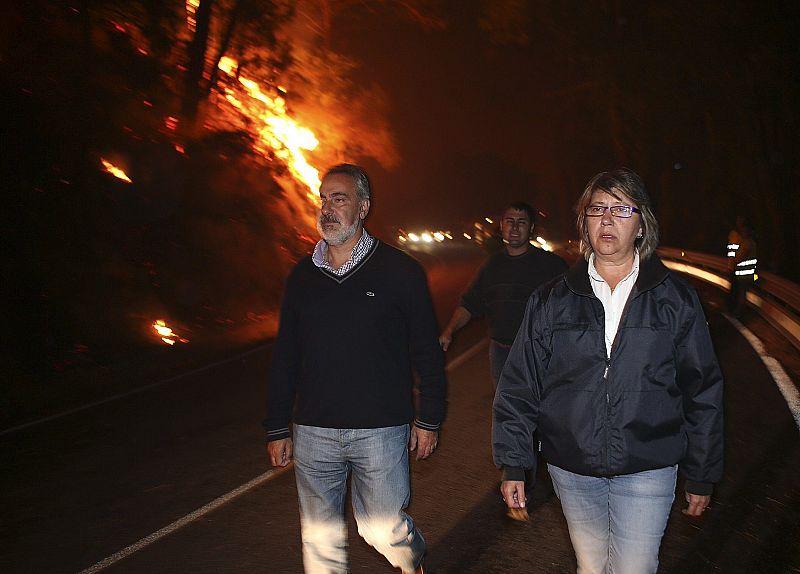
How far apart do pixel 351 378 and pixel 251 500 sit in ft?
8.68

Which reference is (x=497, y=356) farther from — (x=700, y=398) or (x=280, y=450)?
(x=700, y=398)

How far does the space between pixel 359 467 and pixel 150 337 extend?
41.9 feet

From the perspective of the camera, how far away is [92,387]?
35.3 feet

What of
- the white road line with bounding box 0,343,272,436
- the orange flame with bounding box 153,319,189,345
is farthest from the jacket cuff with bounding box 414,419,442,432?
the orange flame with bounding box 153,319,189,345

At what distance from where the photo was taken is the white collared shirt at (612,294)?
328 centimetres

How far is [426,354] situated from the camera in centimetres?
410

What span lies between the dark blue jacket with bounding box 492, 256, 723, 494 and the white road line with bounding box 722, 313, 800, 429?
204 inches

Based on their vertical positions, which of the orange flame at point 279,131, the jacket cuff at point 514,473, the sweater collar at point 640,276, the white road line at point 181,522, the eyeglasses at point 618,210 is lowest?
the white road line at point 181,522

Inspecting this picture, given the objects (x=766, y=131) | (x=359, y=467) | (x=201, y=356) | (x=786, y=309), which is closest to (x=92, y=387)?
(x=201, y=356)

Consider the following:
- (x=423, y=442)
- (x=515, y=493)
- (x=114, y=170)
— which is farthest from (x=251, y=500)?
(x=114, y=170)

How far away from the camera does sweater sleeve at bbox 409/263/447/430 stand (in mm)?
4062

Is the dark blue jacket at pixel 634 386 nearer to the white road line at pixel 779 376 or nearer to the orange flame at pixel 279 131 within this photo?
the white road line at pixel 779 376

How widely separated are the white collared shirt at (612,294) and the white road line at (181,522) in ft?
11.4

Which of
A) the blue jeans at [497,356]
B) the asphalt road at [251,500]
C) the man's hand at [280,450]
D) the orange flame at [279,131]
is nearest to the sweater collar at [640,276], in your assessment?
the man's hand at [280,450]
